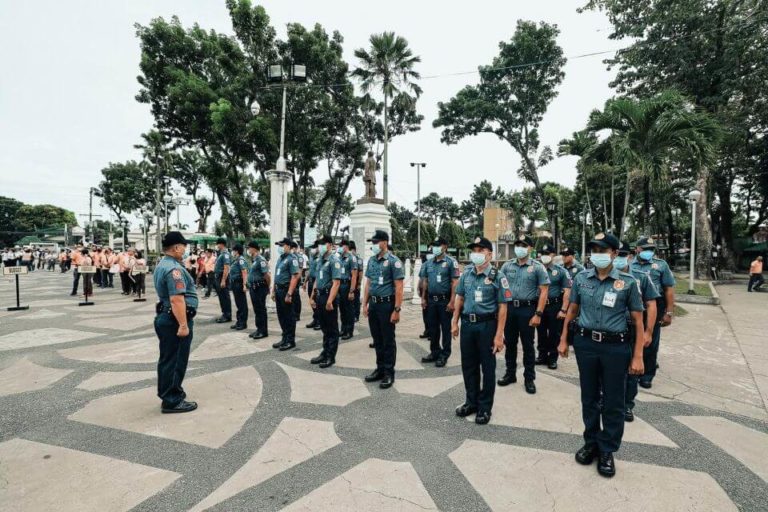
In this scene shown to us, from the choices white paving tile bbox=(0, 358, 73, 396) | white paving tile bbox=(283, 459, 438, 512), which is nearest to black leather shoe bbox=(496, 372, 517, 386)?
white paving tile bbox=(283, 459, 438, 512)

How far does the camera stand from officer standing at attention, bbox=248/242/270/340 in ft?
23.3

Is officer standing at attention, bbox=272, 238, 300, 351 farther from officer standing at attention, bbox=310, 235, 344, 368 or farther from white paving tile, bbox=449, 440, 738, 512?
white paving tile, bbox=449, 440, 738, 512

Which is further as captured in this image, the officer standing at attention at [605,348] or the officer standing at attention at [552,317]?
the officer standing at attention at [552,317]

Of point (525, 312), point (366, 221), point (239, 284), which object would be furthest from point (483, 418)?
point (366, 221)

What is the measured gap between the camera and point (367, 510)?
8.04 feet

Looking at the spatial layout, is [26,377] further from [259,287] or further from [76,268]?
A: [76,268]

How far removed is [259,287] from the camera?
7.12m

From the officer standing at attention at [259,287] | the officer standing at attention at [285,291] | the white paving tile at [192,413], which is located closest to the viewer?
the white paving tile at [192,413]

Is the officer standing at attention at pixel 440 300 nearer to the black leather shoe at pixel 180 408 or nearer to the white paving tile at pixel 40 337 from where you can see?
the black leather shoe at pixel 180 408

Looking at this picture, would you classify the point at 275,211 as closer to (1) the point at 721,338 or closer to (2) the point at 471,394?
(2) the point at 471,394

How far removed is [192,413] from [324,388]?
1.44 metres

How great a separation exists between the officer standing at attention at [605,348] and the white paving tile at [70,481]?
3.25 metres

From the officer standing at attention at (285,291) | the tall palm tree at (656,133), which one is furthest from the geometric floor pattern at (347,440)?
the tall palm tree at (656,133)

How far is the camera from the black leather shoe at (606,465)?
9.24 feet
